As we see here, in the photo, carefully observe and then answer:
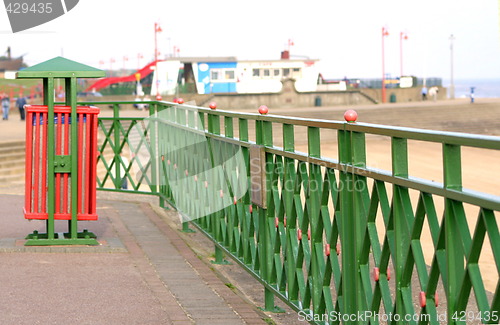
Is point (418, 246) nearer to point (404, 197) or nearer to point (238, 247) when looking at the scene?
point (404, 197)

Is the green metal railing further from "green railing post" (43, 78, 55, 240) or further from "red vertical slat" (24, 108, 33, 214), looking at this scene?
"red vertical slat" (24, 108, 33, 214)

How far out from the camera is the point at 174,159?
10.2 m

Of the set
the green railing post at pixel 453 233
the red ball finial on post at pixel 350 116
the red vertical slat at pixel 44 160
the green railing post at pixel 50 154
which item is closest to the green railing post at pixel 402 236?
the green railing post at pixel 453 233

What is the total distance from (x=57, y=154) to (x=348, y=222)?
4.25m

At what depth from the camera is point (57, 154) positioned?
315 inches

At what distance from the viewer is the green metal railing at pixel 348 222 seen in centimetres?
325

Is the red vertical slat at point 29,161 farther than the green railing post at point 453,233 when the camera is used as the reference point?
Yes

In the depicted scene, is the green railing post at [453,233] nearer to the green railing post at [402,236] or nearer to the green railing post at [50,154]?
the green railing post at [402,236]

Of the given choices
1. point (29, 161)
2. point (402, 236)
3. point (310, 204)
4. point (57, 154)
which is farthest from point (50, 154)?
point (402, 236)

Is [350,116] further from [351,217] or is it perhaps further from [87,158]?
[87,158]

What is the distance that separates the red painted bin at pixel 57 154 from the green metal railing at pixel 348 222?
1074 mm

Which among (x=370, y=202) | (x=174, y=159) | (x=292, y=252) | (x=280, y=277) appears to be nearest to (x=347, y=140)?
(x=370, y=202)

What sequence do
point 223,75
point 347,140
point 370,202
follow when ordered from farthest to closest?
point 223,75, point 347,140, point 370,202

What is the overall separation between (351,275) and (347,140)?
0.68 metres
